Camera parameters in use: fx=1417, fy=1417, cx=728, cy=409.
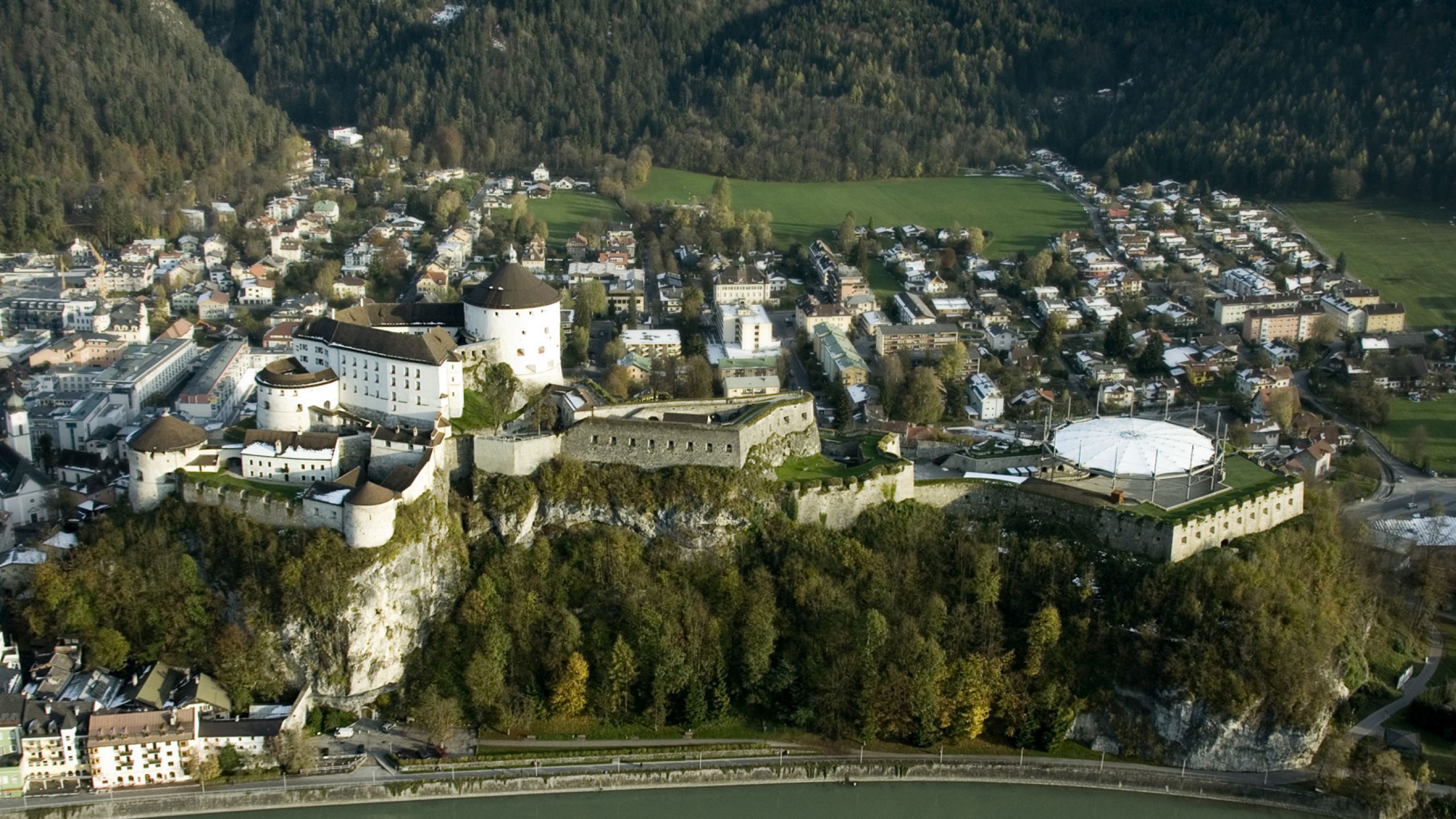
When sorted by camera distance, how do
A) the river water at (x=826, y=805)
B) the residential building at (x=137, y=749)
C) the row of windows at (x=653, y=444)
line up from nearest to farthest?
1. the residential building at (x=137, y=749)
2. the river water at (x=826, y=805)
3. the row of windows at (x=653, y=444)

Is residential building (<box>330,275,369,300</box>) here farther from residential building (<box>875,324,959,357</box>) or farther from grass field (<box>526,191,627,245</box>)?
residential building (<box>875,324,959,357</box>)

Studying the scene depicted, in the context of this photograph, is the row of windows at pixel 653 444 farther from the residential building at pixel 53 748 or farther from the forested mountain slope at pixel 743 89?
the forested mountain slope at pixel 743 89

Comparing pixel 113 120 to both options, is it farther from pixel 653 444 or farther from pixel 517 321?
pixel 653 444

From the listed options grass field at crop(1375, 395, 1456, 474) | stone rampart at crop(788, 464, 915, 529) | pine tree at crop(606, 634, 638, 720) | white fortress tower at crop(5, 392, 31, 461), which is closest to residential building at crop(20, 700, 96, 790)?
pine tree at crop(606, 634, 638, 720)

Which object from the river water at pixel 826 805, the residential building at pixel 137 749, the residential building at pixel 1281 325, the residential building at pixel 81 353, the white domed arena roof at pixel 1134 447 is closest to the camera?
the residential building at pixel 137 749

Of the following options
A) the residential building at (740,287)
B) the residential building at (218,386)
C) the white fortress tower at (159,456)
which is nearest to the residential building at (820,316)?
the residential building at (740,287)

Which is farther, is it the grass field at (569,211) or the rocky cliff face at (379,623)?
the grass field at (569,211)
